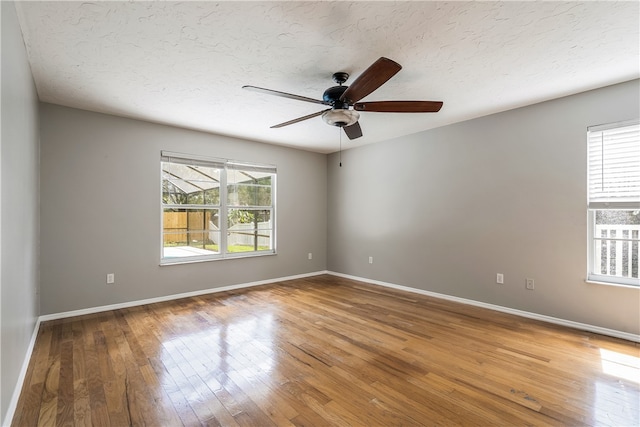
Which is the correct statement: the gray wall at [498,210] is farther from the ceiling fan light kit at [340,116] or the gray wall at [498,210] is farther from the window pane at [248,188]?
the ceiling fan light kit at [340,116]

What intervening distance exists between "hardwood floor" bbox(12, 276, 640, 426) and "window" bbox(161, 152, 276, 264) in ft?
3.92

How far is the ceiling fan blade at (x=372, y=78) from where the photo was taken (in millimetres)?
1853

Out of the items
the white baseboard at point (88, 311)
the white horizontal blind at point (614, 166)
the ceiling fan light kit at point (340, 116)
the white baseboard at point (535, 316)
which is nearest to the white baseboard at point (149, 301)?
the white baseboard at point (88, 311)

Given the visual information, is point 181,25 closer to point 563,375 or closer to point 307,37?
point 307,37

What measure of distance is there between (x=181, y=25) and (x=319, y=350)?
2758mm

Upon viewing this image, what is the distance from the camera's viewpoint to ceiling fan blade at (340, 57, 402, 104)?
6.08ft

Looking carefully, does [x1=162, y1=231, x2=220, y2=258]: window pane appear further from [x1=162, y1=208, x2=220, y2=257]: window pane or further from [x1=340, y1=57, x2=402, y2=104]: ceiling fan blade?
[x1=340, y1=57, x2=402, y2=104]: ceiling fan blade

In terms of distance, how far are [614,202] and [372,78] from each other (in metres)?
2.90

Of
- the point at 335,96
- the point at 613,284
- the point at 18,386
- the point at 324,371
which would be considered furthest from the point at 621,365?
the point at 18,386

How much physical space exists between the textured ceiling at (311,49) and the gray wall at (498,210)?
379 millimetres

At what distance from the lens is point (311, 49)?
228cm

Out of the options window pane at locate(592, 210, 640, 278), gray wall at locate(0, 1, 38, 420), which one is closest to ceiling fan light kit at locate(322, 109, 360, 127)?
gray wall at locate(0, 1, 38, 420)

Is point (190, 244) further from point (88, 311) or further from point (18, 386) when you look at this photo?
point (18, 386)

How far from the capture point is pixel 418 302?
13.2 ft
